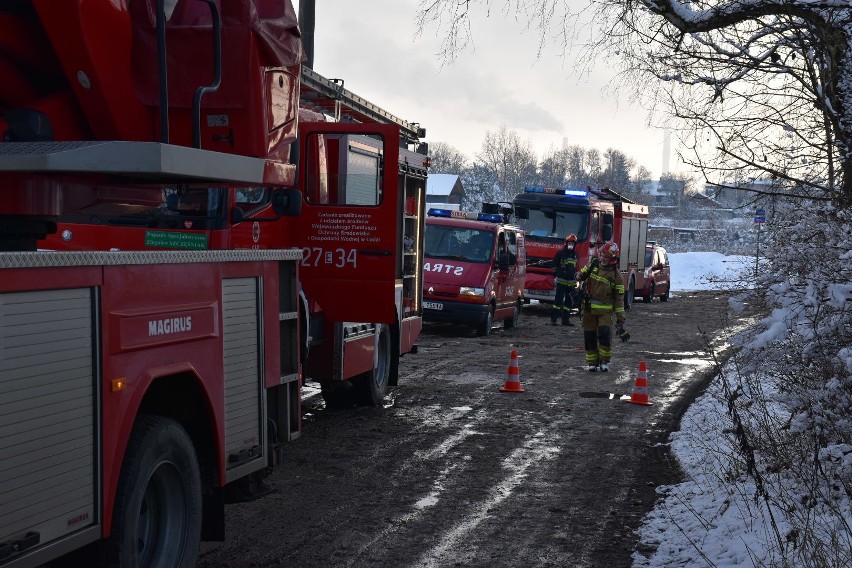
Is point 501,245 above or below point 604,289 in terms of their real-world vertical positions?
above

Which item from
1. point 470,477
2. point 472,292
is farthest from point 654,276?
point 470,477

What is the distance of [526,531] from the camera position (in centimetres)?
681

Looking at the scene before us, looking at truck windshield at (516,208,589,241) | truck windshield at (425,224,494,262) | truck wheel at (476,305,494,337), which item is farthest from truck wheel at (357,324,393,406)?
truck windshield at (516,208,589,241)

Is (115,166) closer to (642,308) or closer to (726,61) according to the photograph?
(726,61)

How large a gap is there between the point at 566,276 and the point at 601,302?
799cm

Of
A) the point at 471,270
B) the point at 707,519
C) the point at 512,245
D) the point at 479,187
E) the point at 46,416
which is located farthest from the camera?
the point at 479,187

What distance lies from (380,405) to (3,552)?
8249 mm

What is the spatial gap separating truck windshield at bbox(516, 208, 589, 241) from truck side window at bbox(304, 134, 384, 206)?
57.2 feet

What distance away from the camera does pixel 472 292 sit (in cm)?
2008

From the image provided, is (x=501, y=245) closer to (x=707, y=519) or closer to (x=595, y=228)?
(x=595, y=228)

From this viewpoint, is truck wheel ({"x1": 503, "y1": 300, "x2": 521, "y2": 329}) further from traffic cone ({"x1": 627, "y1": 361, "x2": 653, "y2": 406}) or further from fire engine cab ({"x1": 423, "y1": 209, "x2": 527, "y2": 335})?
traffic cone ({"x1": 627, "y1": 361, "x2": 653, "y2": 406})

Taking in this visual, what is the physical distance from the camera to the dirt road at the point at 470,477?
6312 mm

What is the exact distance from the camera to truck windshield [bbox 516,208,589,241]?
27297 millimetres

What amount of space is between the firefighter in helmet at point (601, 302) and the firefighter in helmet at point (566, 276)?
302 inches
